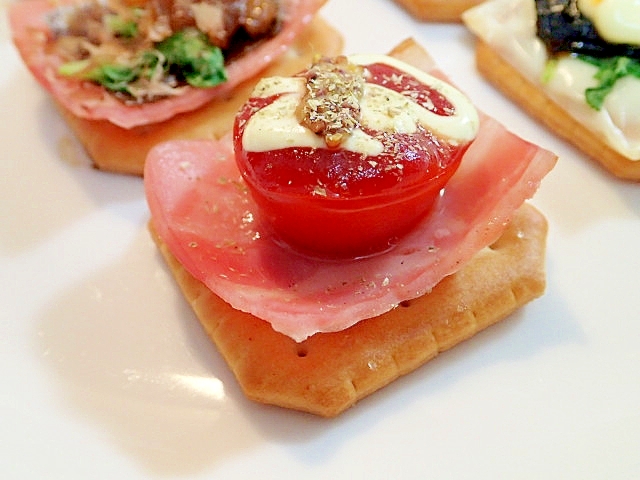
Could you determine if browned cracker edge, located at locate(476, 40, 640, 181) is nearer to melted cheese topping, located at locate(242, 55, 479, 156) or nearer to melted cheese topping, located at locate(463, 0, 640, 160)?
melted cheese topping, located at locate(463, 0, 640, 160)

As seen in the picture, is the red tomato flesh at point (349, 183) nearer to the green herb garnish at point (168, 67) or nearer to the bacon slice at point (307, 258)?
the bacon slice at point (307, 258)

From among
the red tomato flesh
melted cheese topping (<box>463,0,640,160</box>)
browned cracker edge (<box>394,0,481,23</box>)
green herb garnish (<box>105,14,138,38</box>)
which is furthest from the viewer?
browned cracker edge (<box>394,0,481,23</box>)

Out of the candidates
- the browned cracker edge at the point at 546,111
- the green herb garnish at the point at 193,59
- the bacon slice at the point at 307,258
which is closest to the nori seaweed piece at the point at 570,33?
the browned cracker edge at the point at 546,111

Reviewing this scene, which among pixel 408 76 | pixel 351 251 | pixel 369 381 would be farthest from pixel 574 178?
pixel 369 381

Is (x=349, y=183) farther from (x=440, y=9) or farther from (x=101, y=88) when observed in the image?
(x=440, y=9)

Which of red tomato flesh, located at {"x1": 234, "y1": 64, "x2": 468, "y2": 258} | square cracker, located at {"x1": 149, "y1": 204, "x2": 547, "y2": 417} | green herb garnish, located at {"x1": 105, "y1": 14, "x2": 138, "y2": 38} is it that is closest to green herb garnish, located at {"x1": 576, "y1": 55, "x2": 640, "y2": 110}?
square cracker, located at {"x1": 149, "y1": 204, "x2": 547, "y2": 417}
